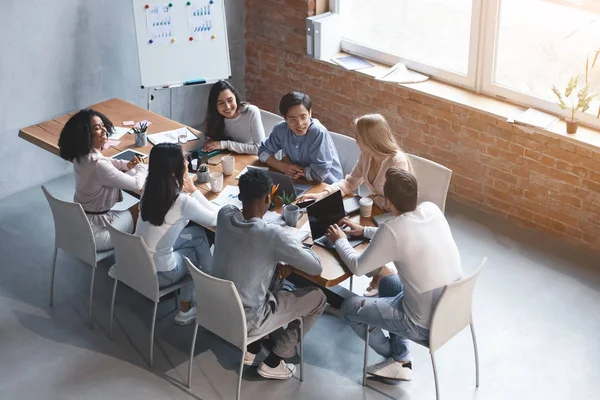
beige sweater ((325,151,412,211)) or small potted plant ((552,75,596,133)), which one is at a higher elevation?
small potted plant ((552,75,596,133))

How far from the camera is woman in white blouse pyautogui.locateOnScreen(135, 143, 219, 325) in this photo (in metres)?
4.66

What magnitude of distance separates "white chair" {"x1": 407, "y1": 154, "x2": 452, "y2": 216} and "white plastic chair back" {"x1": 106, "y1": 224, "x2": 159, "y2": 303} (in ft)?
5.82

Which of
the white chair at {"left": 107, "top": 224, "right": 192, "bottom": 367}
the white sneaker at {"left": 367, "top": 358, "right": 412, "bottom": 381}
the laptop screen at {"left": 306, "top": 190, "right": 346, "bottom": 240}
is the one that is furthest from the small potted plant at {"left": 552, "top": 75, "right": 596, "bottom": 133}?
the white chair at {"left": 107, "top": 224, "right": 192, "bottom": 367}

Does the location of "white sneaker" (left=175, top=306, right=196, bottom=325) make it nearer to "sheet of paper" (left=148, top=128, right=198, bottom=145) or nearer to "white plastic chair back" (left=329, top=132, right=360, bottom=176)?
"sheet of paper" (left=148, top=128, right=198, bottom=145)

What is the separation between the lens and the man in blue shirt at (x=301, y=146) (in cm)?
536

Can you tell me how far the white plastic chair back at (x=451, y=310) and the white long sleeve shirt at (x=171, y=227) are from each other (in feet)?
4.69

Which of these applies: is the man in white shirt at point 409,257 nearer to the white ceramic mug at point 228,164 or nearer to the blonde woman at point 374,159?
the blonde woman at point 374,159

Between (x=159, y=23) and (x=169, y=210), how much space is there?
250cm

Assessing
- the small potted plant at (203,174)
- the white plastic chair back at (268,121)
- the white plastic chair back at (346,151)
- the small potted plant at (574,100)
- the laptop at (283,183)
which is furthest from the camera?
the white plastic chair back at (268,121)

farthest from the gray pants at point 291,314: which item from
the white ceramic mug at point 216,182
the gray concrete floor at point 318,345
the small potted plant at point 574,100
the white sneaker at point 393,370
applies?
the small potted plant at point 574,100

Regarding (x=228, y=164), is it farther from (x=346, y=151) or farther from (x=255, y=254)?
(x=255, y=254)

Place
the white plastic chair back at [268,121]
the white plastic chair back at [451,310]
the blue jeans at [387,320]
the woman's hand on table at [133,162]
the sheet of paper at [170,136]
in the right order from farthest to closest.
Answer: the white plastic chair back at [268,121], the sheet of paper at [170,136], the woman's hand on table at [133,162], the blue jeans at [387,320], the white plastic chair back at [451,310]

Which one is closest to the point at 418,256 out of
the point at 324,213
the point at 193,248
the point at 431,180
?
the point at 324,213

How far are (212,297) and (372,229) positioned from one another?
100 cm
